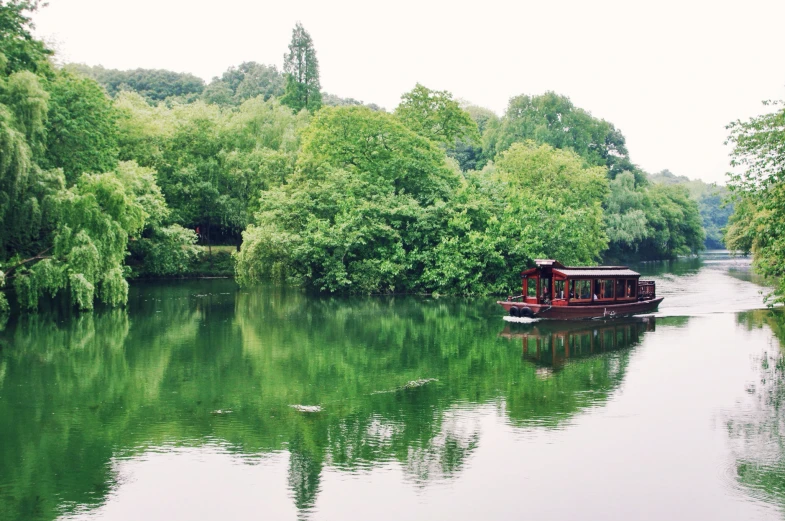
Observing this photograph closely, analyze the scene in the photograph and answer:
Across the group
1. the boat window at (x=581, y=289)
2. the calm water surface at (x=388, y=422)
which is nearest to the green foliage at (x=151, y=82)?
the boat window at (x=581, y=289)

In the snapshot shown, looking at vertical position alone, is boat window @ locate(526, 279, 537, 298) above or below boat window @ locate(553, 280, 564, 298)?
below

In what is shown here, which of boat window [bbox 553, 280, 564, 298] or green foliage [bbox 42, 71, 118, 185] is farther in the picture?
green foliage [bbox 42, 71, 118, 185]

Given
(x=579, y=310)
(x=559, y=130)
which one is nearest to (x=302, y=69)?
(x=559, y=130)

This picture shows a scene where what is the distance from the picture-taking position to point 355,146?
48062 mm

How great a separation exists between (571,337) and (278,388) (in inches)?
536

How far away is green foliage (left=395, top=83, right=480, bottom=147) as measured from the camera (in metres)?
51.2

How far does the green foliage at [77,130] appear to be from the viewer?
37156mm

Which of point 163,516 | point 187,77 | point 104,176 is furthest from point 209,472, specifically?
point 187,77

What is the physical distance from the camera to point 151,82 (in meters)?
108

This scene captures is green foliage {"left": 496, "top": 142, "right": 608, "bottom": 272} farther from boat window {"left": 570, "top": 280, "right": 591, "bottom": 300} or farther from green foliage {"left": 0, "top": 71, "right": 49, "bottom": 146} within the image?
green foliage {"left": 0, "top": 71, "right": 49, "bottom": 146}

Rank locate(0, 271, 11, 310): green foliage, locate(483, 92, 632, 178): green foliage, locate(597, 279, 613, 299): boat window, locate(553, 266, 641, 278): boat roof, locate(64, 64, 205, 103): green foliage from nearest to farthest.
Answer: locate(0, 271, 11, 310): green foliage < locate(553, 266, 641, 278): boat roof < locate(597, 279, 613, 299): boat window < locate(483, 92, 632, 178): green foliage < locate(64, 64, 205, 103): green foliage

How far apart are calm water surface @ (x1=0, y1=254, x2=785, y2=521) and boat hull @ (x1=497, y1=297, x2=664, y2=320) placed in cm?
234

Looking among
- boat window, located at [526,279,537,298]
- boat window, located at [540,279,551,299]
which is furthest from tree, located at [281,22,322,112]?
boat window, located at [540,279,551,299]

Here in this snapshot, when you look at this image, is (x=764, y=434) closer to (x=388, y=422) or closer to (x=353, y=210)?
(x=388, y=422)
